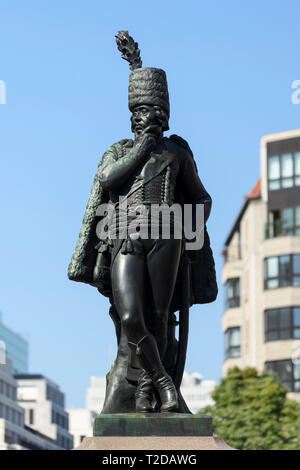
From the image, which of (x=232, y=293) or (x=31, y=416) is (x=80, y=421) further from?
(x=232, y=293)

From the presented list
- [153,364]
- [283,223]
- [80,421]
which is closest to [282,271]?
[283,223]

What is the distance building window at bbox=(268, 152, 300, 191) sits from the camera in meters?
90.1

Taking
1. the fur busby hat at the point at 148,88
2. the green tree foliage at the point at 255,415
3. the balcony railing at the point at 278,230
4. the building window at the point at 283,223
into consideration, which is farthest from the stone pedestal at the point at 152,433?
the balcony railing at the point at 278,230

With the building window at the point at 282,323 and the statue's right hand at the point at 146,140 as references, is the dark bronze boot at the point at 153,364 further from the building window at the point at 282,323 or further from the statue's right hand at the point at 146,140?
the building window at the point at 282,323

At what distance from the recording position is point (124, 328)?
15.5 meters

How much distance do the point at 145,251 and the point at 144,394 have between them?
157cm

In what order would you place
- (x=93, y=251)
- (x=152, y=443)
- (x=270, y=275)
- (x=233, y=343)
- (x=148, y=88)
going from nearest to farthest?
(x=152, y=443) < (x=148, y=88) < (x=93, y=251) < (x=270, y=275) < (x=233, y=343)

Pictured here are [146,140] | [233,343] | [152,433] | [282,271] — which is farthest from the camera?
[233,343]

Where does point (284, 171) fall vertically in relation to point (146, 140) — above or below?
above

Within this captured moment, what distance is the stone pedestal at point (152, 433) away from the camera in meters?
14.8

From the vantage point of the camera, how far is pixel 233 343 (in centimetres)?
9525

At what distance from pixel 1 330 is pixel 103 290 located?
608ft

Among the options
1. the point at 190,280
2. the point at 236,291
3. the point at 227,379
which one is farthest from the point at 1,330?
the point at 190,280

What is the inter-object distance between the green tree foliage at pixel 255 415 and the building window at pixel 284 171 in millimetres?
26561
